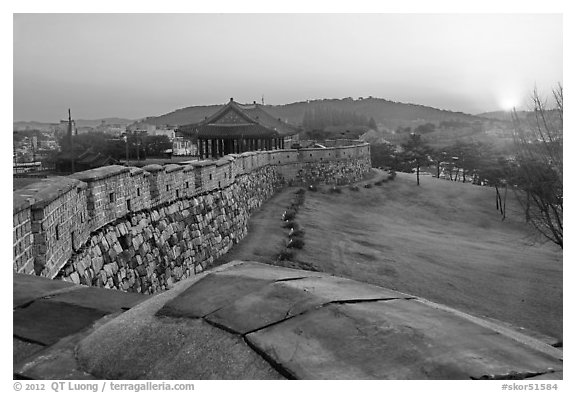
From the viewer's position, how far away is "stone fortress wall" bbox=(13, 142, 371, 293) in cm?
495

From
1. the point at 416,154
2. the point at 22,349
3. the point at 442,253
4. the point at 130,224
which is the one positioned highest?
the point at 416,154

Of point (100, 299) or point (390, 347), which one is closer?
point (390, 347)

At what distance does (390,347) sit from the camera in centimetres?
188

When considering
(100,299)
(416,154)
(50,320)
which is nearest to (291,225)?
(100,299)

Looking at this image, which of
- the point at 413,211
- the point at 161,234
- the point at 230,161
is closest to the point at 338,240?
the point at 230,161

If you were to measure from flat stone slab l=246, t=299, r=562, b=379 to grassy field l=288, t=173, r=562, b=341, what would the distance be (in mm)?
4520

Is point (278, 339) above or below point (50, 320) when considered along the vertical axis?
above

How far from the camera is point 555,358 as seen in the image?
195cm

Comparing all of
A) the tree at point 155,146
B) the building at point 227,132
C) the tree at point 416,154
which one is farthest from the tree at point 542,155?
the tree at point 155,146

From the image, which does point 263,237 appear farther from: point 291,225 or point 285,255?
point 285,255

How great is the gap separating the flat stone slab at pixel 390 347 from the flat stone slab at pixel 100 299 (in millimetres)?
1069

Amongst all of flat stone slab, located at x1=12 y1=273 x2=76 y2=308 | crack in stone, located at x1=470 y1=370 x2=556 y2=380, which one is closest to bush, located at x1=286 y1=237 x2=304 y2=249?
flat stone slab, located at x1=12 y1=273 x2=76 y2=308

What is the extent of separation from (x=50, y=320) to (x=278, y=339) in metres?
1.38
